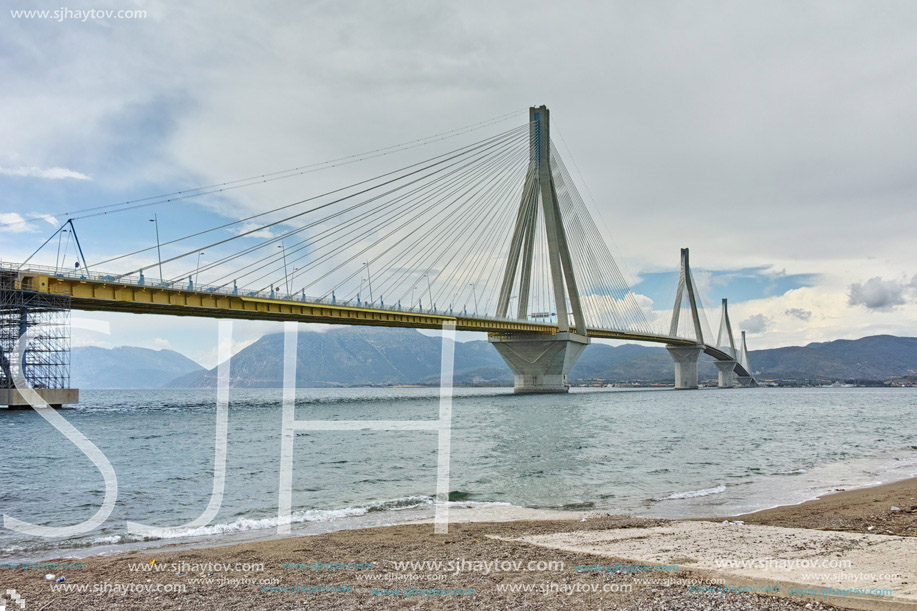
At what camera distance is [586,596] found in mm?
5801

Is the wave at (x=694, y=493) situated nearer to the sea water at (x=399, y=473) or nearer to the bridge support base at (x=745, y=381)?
the sea water at (x=399, y=473)

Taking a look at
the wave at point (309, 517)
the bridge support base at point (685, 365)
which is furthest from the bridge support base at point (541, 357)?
the wave at point (309, 517)

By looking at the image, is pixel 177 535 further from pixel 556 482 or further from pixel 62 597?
pixel 556 482

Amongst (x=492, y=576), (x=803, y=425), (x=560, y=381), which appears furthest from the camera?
(x=560, y=381)

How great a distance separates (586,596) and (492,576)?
50.5 inches

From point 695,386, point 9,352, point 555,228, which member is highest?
point 555,228

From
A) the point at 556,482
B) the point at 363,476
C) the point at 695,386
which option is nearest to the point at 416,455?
the point at 363,476

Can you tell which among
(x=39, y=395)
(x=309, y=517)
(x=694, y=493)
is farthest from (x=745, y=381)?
(x=309, y=517)

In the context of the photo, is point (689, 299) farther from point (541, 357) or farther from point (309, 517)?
point (309, 517)

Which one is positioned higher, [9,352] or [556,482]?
[9,352]

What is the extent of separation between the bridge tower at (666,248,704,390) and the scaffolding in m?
91.7

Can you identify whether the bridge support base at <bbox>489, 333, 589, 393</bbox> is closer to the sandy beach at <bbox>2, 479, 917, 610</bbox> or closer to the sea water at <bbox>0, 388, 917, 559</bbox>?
the sea water at <bbox>0, 388, 917, 559</bbox>

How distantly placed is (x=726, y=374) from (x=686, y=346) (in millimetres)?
38266

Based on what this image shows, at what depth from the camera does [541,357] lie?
238 feet
